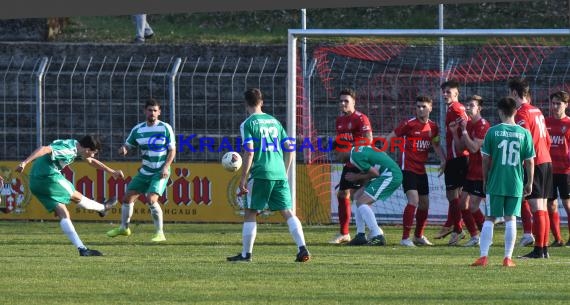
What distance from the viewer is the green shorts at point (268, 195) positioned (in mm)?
12047

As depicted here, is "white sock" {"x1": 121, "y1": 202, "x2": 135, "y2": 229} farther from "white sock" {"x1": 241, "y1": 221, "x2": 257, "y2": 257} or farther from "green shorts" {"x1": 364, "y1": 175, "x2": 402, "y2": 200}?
"white sock" {"x1": 241, "y1": 221, "x2": 257, "y2": 257}

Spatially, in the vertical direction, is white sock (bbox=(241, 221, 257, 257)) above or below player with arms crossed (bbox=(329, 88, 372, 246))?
below

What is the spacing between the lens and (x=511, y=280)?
10281mm

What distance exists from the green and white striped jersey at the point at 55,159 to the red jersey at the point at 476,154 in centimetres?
461

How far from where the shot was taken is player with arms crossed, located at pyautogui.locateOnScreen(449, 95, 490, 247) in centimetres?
1478

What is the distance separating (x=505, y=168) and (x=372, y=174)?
10.8 ft

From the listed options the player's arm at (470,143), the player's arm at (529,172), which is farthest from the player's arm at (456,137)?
the player's arm at (529,172)

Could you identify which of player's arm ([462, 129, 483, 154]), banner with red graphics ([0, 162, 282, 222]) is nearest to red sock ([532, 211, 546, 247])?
player's arm ([462, 129, 483, 154])

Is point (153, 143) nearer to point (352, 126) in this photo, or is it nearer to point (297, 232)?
point (352, 126)

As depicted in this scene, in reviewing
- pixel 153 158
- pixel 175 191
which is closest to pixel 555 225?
pixel 153 158

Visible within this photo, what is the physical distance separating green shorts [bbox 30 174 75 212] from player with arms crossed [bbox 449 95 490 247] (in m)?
4.59

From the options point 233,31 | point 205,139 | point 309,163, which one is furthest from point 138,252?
point 233,31

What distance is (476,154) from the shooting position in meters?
15.0

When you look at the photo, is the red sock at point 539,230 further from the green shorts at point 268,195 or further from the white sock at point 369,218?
the green shorts at point 268,195
